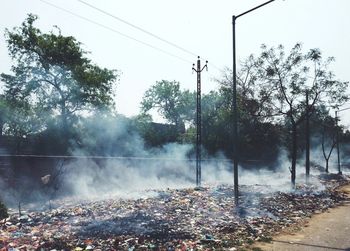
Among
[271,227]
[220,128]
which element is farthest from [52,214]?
[220,128]

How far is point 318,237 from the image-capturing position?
8867mm

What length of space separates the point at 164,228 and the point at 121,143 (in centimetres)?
2143

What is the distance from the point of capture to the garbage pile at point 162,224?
311 inches

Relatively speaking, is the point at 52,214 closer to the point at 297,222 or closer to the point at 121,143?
the point at 297,222

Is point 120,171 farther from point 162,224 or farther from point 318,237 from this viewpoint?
point 318,237

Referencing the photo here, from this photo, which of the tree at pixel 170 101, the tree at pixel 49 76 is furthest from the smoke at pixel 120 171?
the tree at pixel 170 101

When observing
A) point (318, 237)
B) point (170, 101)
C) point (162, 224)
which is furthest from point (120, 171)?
point (170, 101)

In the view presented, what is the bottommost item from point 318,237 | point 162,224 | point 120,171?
point 318,237

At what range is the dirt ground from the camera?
7895 millimetres

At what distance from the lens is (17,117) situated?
3130 cm

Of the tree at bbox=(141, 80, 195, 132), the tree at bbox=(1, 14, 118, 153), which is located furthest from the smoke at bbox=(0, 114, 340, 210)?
the tree at bbox=(141, 80, 195, 132)

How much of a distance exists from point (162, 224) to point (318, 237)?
386cm

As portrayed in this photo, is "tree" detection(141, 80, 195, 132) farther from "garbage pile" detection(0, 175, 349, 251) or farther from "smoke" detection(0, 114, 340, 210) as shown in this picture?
"garbage pile" detection(0, 175, 349, 251)

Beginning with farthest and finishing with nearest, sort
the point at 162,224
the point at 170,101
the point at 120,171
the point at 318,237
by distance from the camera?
1. the point at 170,101
2. the point at 120,171
3. the point at 162,224
4. the point at 318,237
